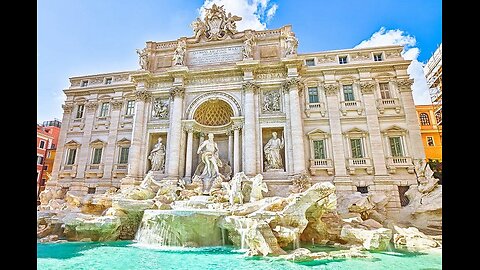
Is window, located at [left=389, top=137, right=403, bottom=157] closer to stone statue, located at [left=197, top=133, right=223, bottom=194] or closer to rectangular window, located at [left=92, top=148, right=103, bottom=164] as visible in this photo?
stone statue, located at [left=197, top=133, right=223, bottom=194]

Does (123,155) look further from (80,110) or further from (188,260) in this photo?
(188,260)

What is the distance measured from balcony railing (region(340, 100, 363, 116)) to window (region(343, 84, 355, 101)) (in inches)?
13.3

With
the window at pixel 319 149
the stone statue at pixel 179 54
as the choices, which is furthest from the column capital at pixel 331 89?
the stone statue at pixel 179 54

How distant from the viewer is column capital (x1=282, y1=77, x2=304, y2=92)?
16.3 m

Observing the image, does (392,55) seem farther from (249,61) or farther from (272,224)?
(272,224)

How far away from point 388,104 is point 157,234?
49.1 ft

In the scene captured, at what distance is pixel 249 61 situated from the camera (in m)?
16.8

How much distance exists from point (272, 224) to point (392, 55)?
573 inches

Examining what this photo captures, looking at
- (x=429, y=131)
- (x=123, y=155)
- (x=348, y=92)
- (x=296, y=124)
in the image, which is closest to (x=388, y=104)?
(x=348, y=92)

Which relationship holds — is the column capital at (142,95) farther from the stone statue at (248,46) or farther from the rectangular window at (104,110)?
the stone statue at (248,46)

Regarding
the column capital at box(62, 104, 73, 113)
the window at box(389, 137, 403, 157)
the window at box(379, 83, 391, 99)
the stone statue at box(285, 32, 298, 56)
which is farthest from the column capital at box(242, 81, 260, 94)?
the column capital at box(62, 104, 73, 113)

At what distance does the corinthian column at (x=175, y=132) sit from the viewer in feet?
52.0

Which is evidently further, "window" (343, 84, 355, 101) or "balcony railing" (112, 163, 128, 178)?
"balcony railing" (112, 163, 128, 178)
